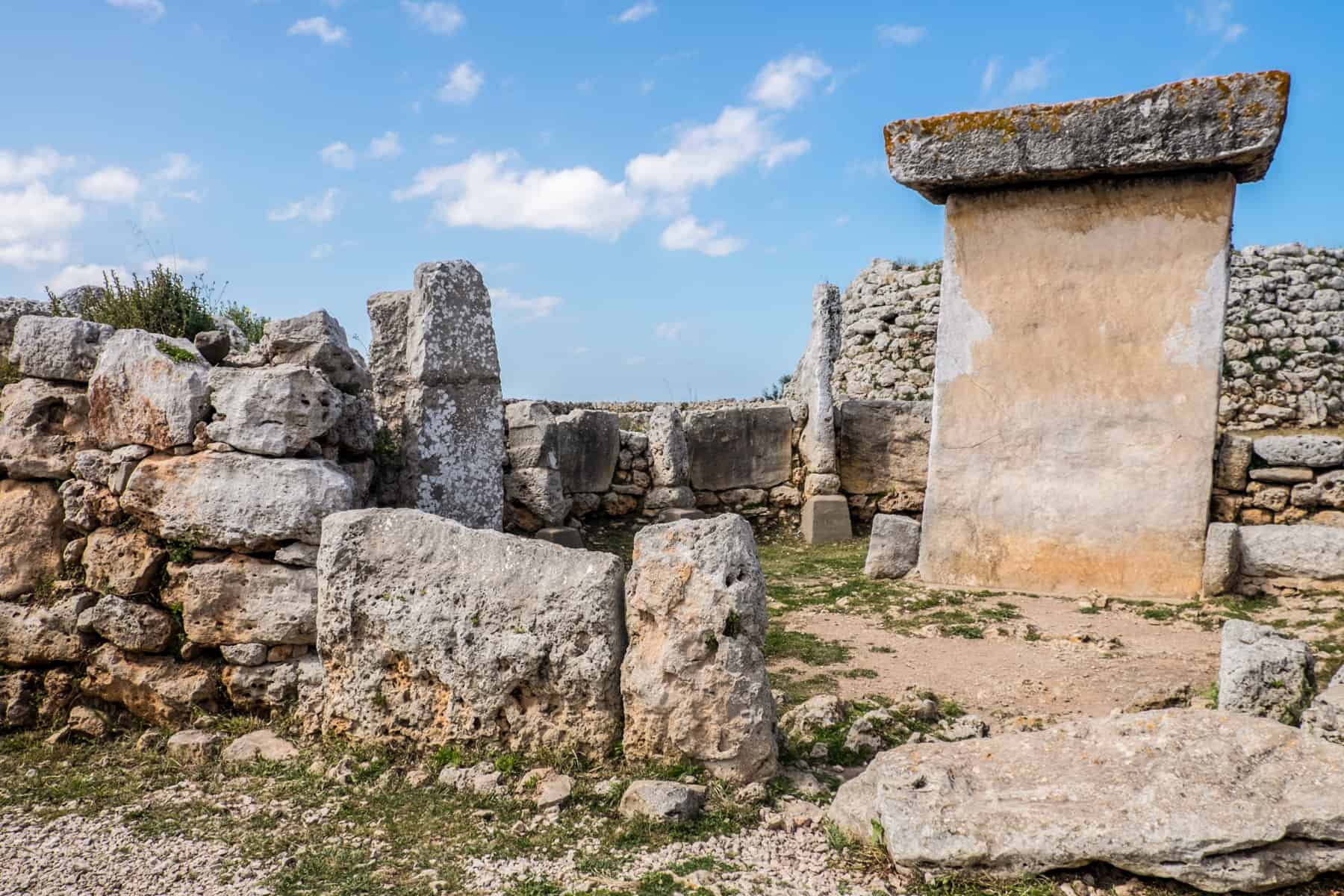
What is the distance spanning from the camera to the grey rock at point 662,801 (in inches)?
139

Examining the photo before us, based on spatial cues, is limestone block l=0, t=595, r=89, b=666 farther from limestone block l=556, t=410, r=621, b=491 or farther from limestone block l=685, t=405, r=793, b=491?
limestone block l=685, t=405, r=793, b=491

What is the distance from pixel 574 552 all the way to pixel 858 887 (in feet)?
5.46

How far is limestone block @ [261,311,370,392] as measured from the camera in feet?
18.4

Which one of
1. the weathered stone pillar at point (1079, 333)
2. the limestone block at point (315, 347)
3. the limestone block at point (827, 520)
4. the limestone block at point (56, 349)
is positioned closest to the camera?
the limestone block at point (56, 349)

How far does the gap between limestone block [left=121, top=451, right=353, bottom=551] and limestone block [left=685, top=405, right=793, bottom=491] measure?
5943mm

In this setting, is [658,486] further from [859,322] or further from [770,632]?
[859,322]

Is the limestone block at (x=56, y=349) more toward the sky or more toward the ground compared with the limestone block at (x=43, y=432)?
more toward the sky

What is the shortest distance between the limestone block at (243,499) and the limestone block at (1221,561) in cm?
607

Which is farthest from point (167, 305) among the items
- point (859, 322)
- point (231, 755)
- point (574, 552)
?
point (859, 322)

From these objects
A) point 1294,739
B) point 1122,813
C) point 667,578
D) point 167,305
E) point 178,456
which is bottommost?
point 1122,813

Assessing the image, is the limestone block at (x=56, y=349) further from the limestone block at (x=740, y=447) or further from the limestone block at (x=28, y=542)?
the limestone block at (x=740, y=447)

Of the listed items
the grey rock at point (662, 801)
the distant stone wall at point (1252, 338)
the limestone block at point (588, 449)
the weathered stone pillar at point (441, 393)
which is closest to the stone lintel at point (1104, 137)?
the weathered stone pillar at point (441, 393)

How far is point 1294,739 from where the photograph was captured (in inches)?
131

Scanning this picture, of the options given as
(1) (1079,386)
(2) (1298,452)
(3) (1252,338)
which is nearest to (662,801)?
(1) (1079,386)
